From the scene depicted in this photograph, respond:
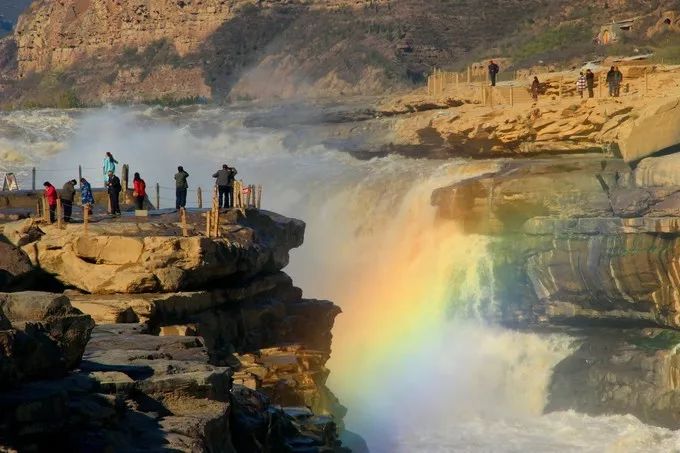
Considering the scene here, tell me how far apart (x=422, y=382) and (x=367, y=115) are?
3101 cm

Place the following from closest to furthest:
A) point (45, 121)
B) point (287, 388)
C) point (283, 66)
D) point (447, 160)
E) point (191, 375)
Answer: point (191, 375), point (287, 388), point (447, 160), point (45, 121), point (283, 66)

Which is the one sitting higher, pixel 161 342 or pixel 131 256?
pixel 131 256

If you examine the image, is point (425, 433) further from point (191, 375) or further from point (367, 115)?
point (367, 115)

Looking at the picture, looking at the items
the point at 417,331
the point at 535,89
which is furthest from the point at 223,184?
the point at 535,89

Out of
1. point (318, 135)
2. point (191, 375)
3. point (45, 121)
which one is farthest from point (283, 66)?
point (191, 375)

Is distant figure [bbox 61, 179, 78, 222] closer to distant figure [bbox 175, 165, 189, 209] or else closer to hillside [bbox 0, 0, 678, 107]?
distant figure [bbox 175, 165, 189, 209]

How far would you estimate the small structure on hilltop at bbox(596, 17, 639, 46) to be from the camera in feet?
247

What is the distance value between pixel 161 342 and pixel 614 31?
55.4 metres

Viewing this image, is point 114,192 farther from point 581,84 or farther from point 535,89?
point 535,89

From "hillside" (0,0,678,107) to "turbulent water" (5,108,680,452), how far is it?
30.1 m

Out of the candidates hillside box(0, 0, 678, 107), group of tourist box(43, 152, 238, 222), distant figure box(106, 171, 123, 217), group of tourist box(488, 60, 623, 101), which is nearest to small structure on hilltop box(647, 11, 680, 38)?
hillside box(0, 0, 678, 107)

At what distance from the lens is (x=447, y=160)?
161 feet

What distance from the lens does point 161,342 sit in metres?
23.2

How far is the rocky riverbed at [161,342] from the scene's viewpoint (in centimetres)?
1705
